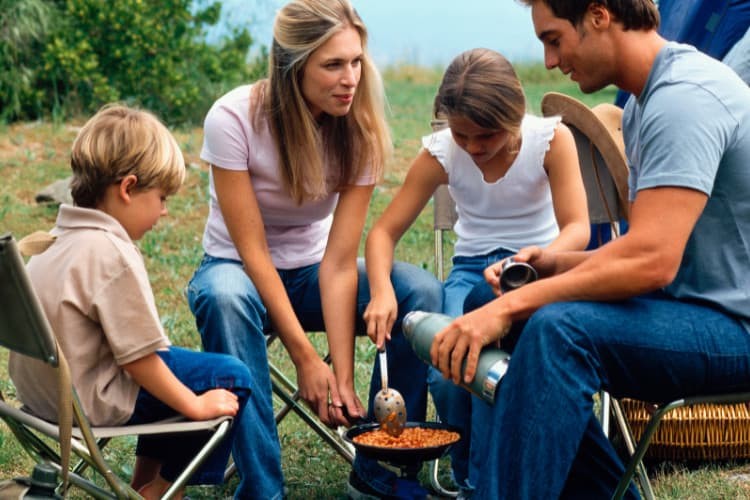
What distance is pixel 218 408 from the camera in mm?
2773

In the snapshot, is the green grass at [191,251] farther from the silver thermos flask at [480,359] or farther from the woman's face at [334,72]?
the silver thermos flask at [480,359]

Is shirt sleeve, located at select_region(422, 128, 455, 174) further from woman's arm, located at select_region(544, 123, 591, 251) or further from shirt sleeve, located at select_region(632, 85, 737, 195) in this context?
shirt sleeve, located at select_region(632, 85, 737, 195)

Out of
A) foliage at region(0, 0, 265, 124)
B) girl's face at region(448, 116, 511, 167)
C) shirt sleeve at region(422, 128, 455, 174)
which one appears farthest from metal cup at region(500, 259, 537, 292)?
foliage at region(0, 0, 265, 124)

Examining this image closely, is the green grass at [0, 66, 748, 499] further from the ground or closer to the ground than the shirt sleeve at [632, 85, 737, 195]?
closer to the ground

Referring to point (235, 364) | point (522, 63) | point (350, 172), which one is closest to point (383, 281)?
point (350, 172)

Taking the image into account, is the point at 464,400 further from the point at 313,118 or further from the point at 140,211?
the point at 140,211

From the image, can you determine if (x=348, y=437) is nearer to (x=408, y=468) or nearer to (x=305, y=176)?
(x=408, y=468)

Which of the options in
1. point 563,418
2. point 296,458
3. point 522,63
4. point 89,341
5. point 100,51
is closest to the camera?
point 563,418

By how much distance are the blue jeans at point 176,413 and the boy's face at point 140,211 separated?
36 cm

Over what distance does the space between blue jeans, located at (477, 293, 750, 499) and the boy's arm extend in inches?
26.8

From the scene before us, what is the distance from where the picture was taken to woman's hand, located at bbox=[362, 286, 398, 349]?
3369mm

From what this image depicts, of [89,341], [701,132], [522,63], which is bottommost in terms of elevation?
[522,63]

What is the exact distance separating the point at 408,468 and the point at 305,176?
0.96m

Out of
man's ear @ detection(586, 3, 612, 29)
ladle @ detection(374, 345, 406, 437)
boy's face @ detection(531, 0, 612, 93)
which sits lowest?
ladle @ detection(374, 345, 406, 437)
